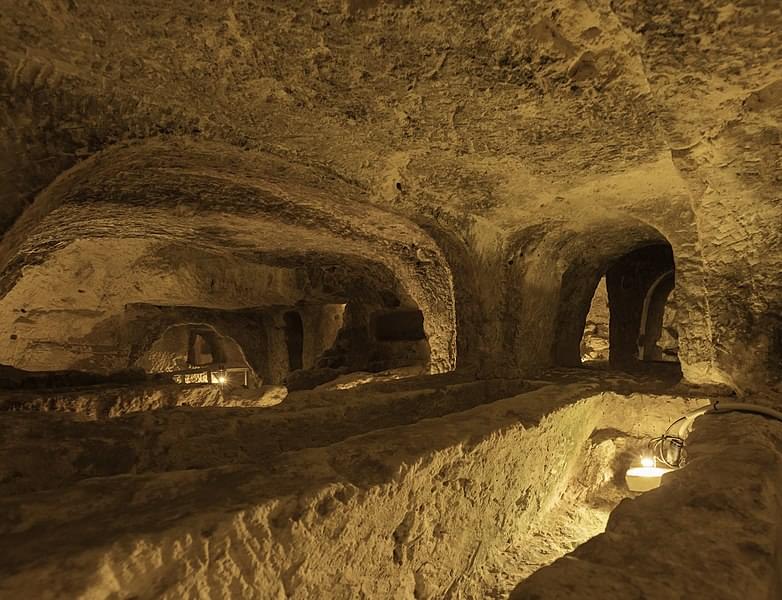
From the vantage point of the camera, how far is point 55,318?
575cm

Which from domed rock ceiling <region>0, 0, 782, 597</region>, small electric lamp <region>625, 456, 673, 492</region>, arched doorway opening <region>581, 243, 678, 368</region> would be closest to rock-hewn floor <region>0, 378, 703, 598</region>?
small electric lamp <region>625, 456, 673, 492</region>

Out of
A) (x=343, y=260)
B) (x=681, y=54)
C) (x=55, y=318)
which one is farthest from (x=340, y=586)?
(x=55, y=318)

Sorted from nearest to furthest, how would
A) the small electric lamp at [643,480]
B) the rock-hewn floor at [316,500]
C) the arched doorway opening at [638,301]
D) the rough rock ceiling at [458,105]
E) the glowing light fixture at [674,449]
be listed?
1. the rock-hewn floor at [316,500]
2. the rough rock ceiling at [458,105]
3. the glowing light fixture at [674,449]
4. the small electric lamp at [643,480]
5. the arched doorway opening at [638,301]

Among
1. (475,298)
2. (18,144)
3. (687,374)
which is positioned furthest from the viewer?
(475,298)

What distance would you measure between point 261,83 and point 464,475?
1.76 meters

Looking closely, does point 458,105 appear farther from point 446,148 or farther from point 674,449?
point 674,449

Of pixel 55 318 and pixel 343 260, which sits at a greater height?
pixel 343 260

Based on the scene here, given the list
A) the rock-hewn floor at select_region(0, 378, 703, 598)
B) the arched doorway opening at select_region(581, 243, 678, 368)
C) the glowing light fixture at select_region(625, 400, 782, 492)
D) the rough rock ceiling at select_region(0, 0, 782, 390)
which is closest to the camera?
the rock-hewn floor at select_region(0, 378, 703, 598)

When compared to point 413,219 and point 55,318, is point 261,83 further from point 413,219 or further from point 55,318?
point 55,318

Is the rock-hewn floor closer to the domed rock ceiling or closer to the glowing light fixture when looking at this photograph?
the glowing light fixture

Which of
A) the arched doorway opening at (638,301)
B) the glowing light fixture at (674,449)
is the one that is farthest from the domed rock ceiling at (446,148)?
the arched doorway opening at (638,301)

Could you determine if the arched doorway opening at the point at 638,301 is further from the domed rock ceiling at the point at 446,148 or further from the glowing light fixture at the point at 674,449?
the glowing light fixture at the point at 674,449

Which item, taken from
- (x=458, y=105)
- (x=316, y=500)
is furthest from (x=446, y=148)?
(x=316, y=500)

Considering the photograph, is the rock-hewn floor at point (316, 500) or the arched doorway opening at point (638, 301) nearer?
the rock-hewn floor at point (316, 500)
